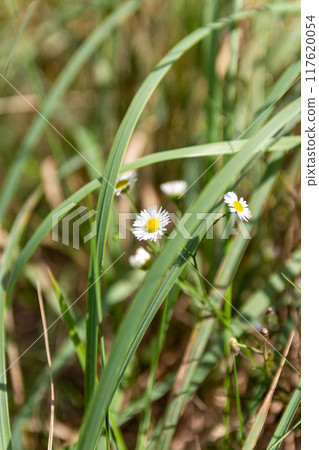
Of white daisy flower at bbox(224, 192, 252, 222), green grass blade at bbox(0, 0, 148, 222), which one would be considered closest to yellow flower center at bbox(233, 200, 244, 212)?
white daisy flower at bbox(224, 192, 252, 222)

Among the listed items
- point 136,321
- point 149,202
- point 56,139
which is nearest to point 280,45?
point 149,202

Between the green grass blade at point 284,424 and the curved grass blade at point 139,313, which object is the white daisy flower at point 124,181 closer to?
the curved grass blade at point 139,313

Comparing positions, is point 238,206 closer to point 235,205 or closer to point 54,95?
point 235,205

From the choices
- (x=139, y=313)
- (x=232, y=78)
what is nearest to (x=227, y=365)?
(x=139, y=313)

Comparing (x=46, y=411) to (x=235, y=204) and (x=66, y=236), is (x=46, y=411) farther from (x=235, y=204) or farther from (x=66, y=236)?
(x=235, y=204)

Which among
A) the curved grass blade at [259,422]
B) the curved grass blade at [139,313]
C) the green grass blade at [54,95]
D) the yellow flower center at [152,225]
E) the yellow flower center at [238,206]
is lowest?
the curved grass blade at [259,422]

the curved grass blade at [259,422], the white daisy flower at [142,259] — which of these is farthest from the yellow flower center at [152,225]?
the curved grass blade at [259,422]
